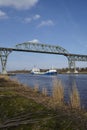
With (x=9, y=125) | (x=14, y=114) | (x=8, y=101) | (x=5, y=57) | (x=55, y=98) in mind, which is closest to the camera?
(x=9, y=125)

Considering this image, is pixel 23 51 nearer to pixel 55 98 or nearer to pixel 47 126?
pixel 55 98

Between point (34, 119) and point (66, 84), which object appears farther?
point (66, 84)

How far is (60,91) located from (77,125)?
850 centimetres

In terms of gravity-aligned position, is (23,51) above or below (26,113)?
above

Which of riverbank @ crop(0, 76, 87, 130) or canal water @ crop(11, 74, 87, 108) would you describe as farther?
canal water @ crop(11, 74, 87, 108)

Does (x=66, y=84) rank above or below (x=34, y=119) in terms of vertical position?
below

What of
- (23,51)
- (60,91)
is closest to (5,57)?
(23,51)

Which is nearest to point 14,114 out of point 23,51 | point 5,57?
point 5,57

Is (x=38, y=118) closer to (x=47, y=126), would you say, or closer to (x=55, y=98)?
(x=47, y=126)

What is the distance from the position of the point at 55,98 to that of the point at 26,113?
6.33 metres

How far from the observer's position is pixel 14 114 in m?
10.2

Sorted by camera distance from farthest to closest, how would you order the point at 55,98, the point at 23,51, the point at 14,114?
1. the point at 23,51
2. the point at 55,98
3. the point at 14,114

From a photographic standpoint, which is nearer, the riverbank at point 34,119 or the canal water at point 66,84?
the riverbank at point 34,119

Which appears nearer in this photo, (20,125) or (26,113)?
(20,125)
